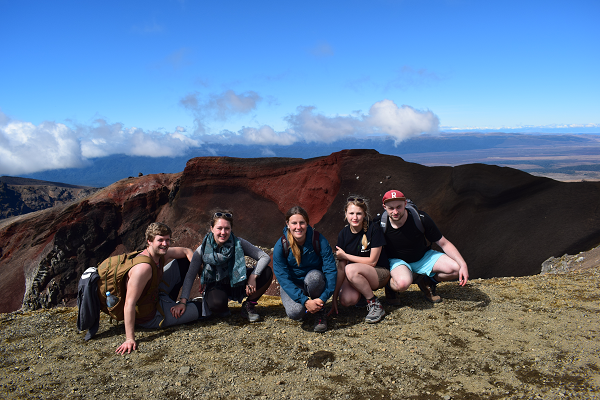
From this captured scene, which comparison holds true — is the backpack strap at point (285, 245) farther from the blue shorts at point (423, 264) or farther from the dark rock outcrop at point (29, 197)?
the dark rock outcrop at point (29, 197)

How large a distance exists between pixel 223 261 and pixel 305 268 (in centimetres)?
115

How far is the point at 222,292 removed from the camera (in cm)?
522

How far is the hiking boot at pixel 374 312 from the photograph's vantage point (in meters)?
4.79

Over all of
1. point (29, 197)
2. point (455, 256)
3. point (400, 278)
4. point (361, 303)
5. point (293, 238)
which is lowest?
point (29, 197)

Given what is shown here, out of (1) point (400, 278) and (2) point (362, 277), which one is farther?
(1) point (400, 278)

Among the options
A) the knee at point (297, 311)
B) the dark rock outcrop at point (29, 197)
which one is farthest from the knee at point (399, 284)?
the dark rock outcrop at point (29, 197)

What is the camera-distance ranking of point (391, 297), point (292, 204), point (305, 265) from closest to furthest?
point (305, 265) < point (391, 297) < point (292, 204)

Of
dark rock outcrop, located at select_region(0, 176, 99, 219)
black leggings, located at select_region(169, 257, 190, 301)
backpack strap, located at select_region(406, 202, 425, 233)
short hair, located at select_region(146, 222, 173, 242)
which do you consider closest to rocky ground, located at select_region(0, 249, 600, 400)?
black leggings, located at select_region(169, 257, 190, 301)

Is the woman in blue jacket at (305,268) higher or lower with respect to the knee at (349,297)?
higher

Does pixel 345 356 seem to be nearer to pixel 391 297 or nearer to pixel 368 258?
pixel 368 258

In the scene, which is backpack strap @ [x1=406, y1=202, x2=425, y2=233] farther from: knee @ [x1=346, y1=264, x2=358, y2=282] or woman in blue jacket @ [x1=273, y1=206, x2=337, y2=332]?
woman in blue jacket @ [x1=273, y1=206, x2=337, y2=332]

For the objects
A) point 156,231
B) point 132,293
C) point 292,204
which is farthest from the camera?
point 292,204

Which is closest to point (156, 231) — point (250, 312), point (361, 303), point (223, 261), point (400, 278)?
point (223, 261)

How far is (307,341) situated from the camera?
4367 mm
